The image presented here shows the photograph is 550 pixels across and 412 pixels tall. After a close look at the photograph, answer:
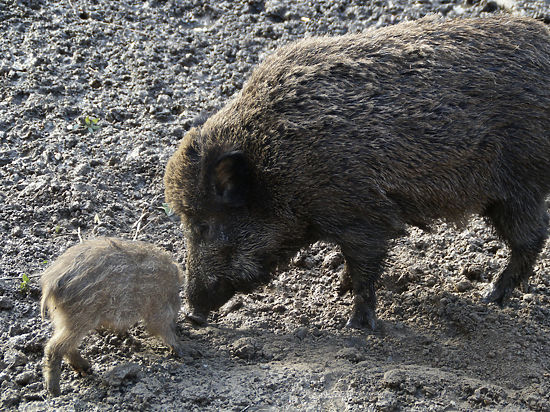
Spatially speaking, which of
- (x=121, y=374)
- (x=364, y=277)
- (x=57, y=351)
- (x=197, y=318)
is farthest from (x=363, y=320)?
(x=57, y=351)

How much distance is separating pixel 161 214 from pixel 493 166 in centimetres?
260

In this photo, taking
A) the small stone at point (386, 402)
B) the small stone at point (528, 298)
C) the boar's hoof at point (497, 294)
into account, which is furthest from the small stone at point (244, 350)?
the small stone at point (528, 298)

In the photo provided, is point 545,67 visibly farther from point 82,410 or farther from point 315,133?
point 82,410

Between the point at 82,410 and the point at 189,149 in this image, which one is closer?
the point at 82,410

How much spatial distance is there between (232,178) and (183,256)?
1206 millimetres

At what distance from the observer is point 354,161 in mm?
4422

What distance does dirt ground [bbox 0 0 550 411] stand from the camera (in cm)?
409

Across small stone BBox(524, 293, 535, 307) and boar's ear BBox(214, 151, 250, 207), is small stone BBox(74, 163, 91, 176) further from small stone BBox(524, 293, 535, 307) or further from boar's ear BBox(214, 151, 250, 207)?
small stone BBox(524, 293, 535, 307)

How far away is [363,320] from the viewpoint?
4.93 meters

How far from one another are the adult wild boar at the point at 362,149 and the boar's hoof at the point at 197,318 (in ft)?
0.04

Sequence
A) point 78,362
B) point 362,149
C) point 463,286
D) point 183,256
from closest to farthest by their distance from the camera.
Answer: point 78,362
point 362,149
point 463,286
point 183,256

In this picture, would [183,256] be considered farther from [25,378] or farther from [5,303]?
[25,378]

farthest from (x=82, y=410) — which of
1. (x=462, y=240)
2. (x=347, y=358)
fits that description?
(x=462, y=240)

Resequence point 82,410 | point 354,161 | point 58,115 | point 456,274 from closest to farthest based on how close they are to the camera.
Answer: point 82,410, point 354,161, point 456,274, point 58,115
